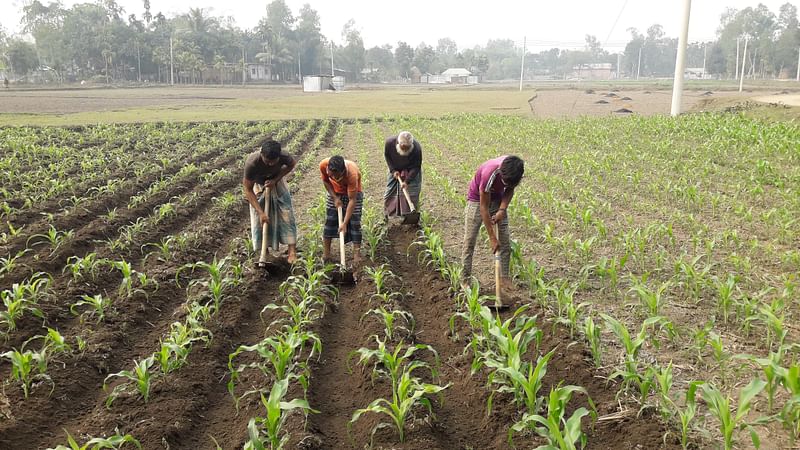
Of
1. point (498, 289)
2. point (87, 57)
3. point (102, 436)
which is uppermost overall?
point (87, 57)

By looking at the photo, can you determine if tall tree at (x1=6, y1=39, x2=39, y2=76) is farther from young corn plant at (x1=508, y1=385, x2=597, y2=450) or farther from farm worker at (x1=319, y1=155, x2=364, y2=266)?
young corn plant at (x1=508, y1=385, x2=597, y2=450)

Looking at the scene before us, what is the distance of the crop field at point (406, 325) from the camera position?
144 inches

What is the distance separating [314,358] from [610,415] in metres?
2.27

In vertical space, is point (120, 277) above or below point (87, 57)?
below

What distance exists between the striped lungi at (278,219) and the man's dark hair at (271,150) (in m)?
→ 0.68

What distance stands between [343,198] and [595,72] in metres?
148

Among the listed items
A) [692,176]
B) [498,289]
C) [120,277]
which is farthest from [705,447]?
[692,176]

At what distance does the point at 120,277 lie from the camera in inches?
257

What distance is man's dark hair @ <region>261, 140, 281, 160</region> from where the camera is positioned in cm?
604

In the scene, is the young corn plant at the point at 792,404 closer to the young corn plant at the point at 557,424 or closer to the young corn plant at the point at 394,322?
the young corn plant at the point at 557,424

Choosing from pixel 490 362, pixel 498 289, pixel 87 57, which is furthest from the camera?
pixel 87 57

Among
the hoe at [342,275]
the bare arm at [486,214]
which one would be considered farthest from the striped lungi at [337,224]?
the bare arm at [486,214]

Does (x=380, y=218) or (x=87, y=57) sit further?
(x=87, y=57)

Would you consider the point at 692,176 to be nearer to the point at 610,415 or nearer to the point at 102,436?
the point at 610,415
